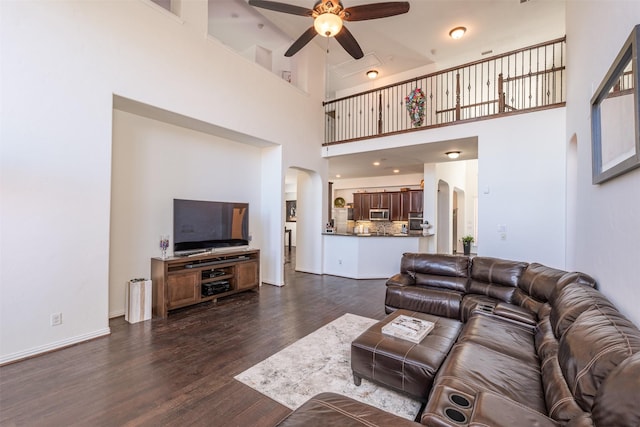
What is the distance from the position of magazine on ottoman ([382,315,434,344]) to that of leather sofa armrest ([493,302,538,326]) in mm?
697

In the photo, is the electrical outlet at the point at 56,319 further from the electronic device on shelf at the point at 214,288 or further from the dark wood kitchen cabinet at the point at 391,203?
the dark wood kitchen cabinet at the point at 391,203

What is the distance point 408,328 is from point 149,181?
12.7 feet

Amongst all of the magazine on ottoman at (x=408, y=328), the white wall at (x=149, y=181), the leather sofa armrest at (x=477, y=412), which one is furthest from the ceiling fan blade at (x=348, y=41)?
the leather sofa armrest at (x=477, y=412)

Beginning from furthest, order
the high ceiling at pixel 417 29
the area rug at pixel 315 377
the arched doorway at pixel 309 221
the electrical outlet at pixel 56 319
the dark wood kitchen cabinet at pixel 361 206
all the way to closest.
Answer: the dark wood kitchen cabinet at pixel 361 206 < the arched doorway at pixel 309 221 < the high ceiling at pixel 417 29 < the electrical outlet at pixel 56 319 < the area rug at pixel 315 377

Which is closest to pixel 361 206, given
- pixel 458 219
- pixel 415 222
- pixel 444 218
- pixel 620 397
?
pixel 415 222

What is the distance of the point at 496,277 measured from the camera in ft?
11.1

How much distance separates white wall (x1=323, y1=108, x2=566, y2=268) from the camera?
413 cm

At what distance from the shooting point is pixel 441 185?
29.2ft

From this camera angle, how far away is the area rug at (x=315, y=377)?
2070 mm

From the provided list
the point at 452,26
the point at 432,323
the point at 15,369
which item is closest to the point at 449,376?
the point at 432,323

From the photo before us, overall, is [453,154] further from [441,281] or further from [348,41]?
[348,41]

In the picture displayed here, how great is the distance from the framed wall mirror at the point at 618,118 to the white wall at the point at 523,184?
2.00 metres

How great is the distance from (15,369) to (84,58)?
121 inches

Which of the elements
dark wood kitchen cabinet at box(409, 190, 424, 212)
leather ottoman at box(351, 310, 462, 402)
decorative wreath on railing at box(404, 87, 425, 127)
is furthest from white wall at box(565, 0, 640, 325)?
dark wood kitchen cabinet at box(409, 190, 424, 212)
